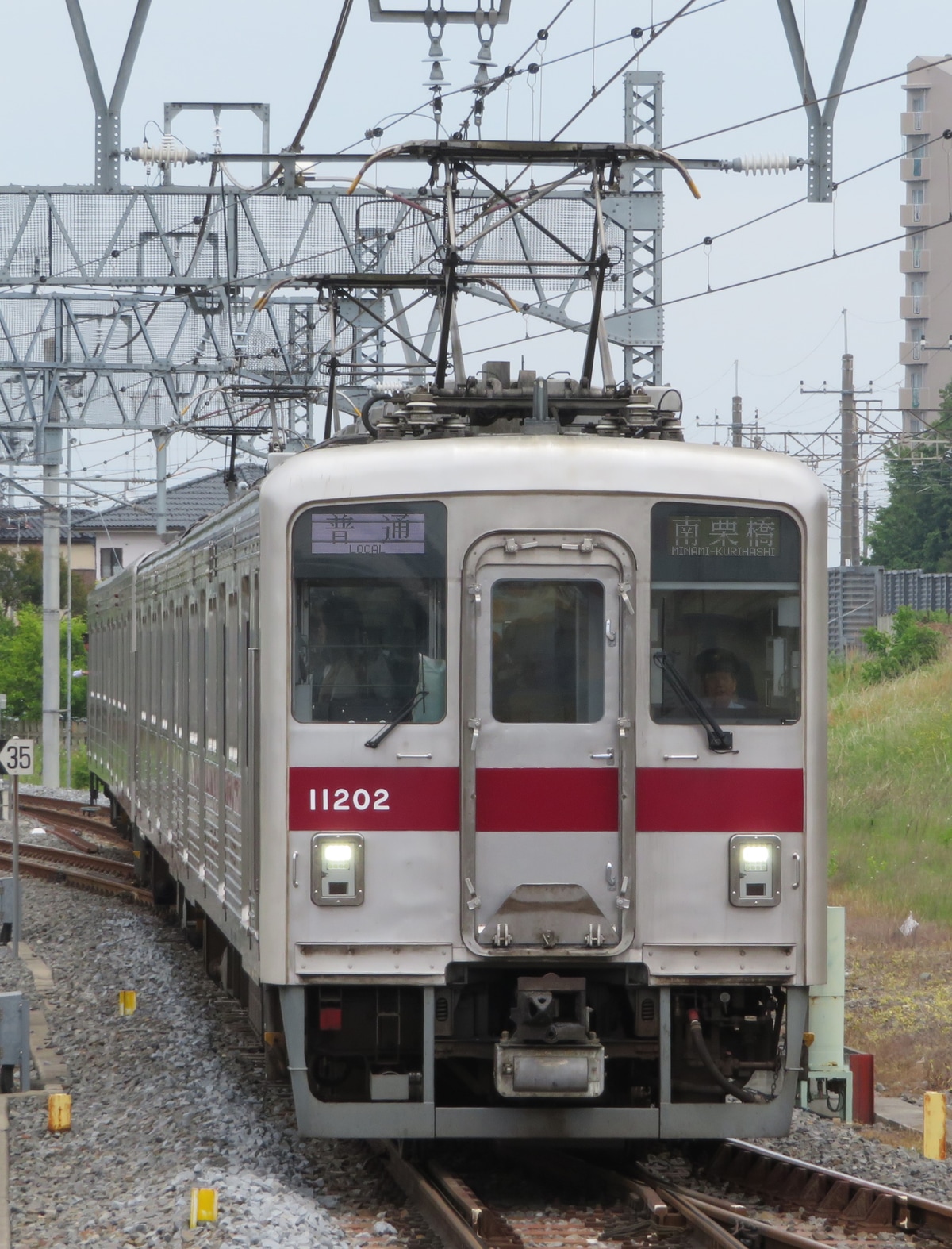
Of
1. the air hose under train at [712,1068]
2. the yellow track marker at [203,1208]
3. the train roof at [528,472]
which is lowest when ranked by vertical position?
the yellow track marker at [203,1208]

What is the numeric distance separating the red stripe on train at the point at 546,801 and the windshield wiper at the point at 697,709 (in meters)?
0.39

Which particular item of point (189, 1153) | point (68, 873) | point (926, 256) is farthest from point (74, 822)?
Answer: point (926, 256)

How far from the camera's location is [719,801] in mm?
6918

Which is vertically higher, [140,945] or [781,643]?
[781,643]

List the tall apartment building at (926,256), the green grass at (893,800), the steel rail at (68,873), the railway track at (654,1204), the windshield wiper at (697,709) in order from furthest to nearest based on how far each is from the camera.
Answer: the tall apartment building at (926,256)
the steel rail at (68,873)
the green grass at (893,800)
the windshield wiper at (697,709)
the railway track at (654,1204)

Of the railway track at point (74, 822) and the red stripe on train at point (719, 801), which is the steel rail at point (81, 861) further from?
the red stripe on train at point (719, 801)

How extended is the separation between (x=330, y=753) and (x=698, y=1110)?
1.92 metres

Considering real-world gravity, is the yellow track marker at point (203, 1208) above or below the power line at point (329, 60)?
below

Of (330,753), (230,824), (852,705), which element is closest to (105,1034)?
(230,824)

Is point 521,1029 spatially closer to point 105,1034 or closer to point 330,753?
point 330,753

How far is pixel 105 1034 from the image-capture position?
1138 cm

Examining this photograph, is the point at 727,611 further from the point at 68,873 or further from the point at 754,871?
the point at 68,873

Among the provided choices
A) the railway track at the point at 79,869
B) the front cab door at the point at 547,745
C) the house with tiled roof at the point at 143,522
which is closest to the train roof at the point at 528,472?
the front cab door at the point at 547,745

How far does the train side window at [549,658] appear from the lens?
6.90m
